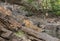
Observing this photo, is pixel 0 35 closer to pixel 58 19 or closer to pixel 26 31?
pixel 26 31

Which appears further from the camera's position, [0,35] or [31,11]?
[31,11]

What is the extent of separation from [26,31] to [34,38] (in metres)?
0.57

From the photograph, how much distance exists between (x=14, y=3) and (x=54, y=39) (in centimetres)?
805

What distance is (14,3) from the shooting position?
1639 cm

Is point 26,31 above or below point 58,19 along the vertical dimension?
above

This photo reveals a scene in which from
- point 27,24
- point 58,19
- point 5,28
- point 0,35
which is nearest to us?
point 0,35

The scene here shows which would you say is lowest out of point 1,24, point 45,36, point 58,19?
point 58,19

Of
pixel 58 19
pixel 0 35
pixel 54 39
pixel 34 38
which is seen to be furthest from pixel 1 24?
pixel 58 19

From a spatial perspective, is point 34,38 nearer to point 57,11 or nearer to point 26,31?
point 26,31

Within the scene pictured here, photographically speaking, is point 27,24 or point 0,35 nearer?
point 0,35

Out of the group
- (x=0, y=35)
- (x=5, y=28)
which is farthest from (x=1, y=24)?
(x=0, y=35)

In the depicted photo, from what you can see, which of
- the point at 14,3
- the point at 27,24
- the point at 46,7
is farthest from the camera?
the point at 14,3

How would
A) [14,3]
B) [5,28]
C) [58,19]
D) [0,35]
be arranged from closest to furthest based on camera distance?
[0,35] → [5,28] → [58,19] → [14,3]

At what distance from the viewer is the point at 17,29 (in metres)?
9.02
